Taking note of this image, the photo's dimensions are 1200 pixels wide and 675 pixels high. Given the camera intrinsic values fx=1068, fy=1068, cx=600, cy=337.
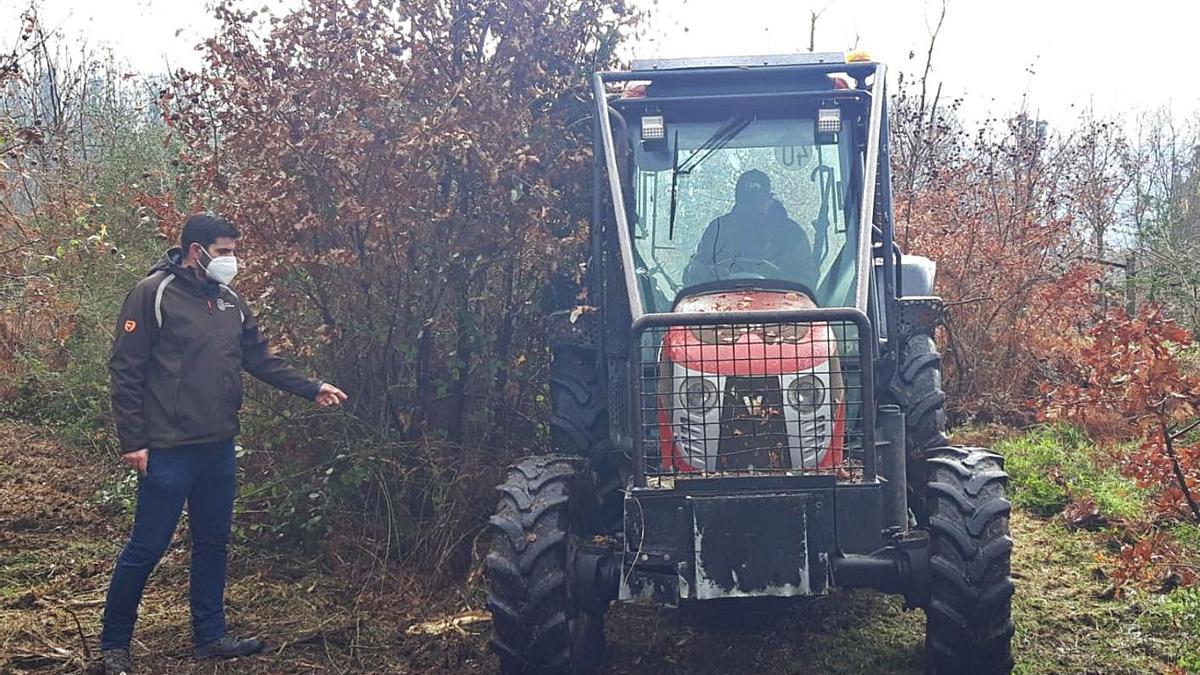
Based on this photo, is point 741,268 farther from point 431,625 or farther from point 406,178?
point 431,625

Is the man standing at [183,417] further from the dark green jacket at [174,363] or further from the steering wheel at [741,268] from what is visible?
the steering wheel at [741,268]

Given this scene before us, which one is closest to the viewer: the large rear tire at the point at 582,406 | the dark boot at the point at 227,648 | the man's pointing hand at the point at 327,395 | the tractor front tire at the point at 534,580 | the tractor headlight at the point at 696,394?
the tractor front tire at the point at 534,580

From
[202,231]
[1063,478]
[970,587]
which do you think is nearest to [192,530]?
[202,231]

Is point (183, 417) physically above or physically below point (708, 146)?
below

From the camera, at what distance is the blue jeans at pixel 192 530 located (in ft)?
14.7

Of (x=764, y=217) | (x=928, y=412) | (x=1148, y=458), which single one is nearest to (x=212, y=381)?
(x=764, y=217)

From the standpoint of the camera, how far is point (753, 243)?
5012mm

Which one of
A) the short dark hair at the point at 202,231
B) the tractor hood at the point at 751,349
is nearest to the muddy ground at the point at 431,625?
the tractor hood at the point at 751,349

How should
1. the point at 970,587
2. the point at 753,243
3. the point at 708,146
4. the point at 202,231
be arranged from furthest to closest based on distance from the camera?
1. the point at 708,146
2. the point at 753,243
3. the point at 202,231
4. the point at 970,587

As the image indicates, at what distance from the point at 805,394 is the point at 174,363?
263 centimetres

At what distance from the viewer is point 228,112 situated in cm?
562

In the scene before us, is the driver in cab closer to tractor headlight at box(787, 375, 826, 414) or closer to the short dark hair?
tractor headlight at box(787, 375, 826, 414)

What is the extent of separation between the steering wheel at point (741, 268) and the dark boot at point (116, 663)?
120 inches

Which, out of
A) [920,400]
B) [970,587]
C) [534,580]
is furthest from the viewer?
[920,400]
